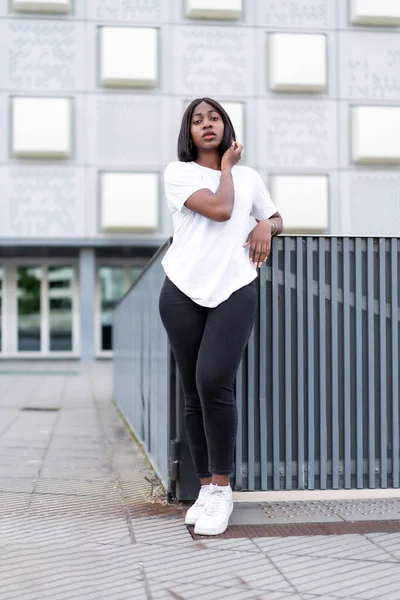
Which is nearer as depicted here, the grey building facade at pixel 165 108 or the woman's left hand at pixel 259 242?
the woman's left hand at pixel 259 242

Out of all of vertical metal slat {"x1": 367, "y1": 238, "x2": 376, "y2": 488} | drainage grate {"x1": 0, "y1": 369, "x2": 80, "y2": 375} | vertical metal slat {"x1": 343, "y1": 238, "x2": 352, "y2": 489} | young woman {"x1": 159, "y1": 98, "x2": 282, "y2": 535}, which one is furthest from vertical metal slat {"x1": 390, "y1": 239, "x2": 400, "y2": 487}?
drainage grate {"x1": 0, "y1": 369, "x2": 80, "y2": 375}

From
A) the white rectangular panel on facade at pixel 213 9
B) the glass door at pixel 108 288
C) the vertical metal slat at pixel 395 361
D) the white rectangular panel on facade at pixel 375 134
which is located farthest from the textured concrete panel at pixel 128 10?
the vertical metal slat at pixel 395 361

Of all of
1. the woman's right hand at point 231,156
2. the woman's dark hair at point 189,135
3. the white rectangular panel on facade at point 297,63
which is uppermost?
the white rectangular panel on facade at point 297,63

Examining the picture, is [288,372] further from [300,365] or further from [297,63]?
[297,63]

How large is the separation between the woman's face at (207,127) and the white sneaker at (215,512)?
1.51 metres

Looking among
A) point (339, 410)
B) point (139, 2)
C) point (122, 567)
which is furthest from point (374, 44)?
point (122, 567)

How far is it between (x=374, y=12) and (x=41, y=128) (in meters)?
9.56

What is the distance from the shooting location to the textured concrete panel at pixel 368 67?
2120 centimetres

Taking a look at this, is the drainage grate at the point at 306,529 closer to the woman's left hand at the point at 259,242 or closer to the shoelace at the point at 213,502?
the shoelace at the point at 213,502

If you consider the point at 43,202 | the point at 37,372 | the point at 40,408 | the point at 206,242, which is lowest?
the point at 37,372

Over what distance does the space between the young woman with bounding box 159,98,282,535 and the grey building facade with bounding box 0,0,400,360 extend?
16.7 meters

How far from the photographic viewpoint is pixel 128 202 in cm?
2033

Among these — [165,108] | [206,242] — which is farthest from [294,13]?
[206,242]

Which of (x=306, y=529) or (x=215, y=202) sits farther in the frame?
(x=306, y=529)
